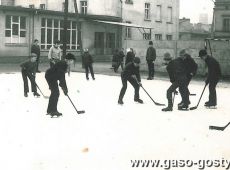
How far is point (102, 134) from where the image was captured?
8.42m

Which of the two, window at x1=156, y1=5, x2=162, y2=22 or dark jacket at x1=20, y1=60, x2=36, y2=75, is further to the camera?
window at x1=156, y1=5, x2=162, y2=22

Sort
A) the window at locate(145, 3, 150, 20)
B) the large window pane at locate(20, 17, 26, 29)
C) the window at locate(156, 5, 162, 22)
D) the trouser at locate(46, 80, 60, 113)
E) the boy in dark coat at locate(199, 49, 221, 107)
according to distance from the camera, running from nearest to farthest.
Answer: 1. the trouser at locate(46, 80, 60, 113)
2. the boy in dark coat at locate(199, 49, 221, 107)
3. the large window pane at locate(20, 17, 26, 29)
4. the window at locate(145, 3, 150, 20)
5. the window at locate(156, 5, 162, 22)

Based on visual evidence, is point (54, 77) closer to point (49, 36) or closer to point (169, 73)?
point (169, 73)

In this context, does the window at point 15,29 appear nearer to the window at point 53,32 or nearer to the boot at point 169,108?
the window at point 53,32

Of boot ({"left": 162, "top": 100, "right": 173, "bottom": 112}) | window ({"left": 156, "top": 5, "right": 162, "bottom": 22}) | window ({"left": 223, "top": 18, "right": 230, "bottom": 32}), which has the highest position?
window ({"left": 156, "top": 5, "right": 162, "bottom": 22})

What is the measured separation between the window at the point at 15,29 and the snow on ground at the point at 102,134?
63.7 feet

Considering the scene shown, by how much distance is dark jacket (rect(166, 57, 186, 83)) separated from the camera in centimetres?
1175

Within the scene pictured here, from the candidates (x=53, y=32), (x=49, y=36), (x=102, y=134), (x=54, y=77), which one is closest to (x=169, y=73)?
(x=54, y=77)

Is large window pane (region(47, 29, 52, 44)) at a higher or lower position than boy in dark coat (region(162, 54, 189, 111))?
higher

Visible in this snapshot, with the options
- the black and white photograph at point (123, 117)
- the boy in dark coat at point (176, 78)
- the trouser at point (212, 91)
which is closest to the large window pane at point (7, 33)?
the black and white photograph at point (123, 117)

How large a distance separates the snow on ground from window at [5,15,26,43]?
19428 mm

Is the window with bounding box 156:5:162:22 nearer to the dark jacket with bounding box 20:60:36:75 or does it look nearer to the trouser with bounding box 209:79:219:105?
the dark jacket with bounding box 20:60:36:75

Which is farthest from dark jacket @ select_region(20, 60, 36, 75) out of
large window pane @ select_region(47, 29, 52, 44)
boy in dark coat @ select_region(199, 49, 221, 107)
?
large window pane @ select_region(47, 29, 52, 44)

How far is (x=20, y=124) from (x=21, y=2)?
42.6 meters
